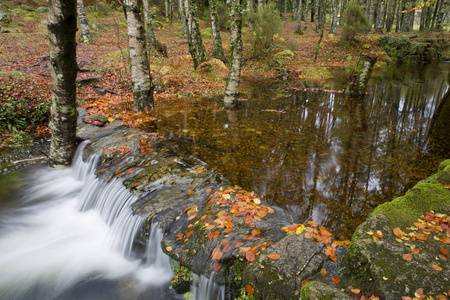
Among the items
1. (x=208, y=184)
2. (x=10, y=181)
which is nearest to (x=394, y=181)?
(x=208, y=184)

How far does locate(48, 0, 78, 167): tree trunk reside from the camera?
174 inches

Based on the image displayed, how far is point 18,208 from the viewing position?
5.33 metres

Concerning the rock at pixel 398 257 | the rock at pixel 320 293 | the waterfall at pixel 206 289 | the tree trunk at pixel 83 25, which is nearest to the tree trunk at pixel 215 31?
the tree trunk at pixel 83 25

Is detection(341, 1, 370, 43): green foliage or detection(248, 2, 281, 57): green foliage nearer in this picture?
detection(248, 2, 281, 57): green foliage

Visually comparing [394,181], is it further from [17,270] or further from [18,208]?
[18,208]

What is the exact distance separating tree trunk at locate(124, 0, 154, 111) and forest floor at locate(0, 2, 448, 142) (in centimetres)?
51

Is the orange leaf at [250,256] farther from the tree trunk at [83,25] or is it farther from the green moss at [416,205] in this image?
the tree trunk at [83,25]

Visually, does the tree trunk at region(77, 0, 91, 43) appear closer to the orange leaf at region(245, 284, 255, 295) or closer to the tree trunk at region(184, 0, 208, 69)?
the tree trunk at region(184, 0, 208, 69)

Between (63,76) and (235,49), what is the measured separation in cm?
549

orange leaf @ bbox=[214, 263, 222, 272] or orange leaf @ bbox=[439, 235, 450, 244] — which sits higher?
orange leaf @ bbox=[439, 235, 450, 244]

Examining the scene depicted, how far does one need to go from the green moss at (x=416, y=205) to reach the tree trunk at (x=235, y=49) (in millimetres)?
6933

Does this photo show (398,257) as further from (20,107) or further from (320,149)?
(20,107)

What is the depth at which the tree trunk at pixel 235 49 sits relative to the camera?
26.4ft

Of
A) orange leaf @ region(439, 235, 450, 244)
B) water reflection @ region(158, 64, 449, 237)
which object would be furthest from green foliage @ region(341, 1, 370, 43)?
orange leaf @ region(439, 235, 450, 244)
